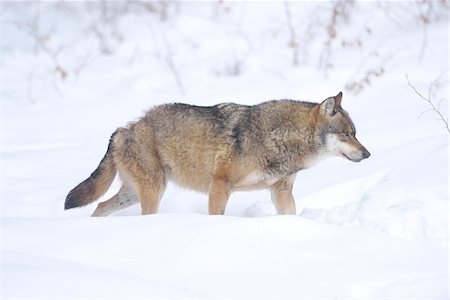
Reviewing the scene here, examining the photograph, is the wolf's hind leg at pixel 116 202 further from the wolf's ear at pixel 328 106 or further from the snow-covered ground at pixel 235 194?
the wolf's ear at pixel 328 106

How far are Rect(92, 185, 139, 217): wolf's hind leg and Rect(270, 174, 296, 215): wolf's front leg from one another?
1.45 metres

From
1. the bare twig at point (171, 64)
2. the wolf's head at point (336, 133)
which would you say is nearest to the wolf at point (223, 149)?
the wolf's head at point (336, 133)

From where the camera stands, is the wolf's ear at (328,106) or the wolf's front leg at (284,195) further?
the wolf's front leg at (284,195)

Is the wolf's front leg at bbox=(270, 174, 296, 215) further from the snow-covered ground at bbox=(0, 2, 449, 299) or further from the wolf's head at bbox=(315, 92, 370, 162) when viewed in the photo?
the wolf's head at bbox=(315, 92, 370, 162)

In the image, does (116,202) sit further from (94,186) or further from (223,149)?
(223,149)

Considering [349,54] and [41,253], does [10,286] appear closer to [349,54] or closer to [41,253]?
[41,253]

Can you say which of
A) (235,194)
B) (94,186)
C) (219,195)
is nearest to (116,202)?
(94,186)

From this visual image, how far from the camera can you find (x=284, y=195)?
24.1 ft

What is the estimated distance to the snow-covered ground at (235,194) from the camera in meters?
4.62

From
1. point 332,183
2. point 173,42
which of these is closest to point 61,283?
point 332,183

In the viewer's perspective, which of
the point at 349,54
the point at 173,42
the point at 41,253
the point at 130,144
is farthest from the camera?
the point at 173,42

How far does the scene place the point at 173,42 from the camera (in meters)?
17.5

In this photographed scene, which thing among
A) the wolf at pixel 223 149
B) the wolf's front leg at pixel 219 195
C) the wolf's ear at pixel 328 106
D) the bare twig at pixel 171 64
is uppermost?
the bare twig at pixel 171 64

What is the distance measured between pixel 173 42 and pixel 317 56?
3.58 metres
